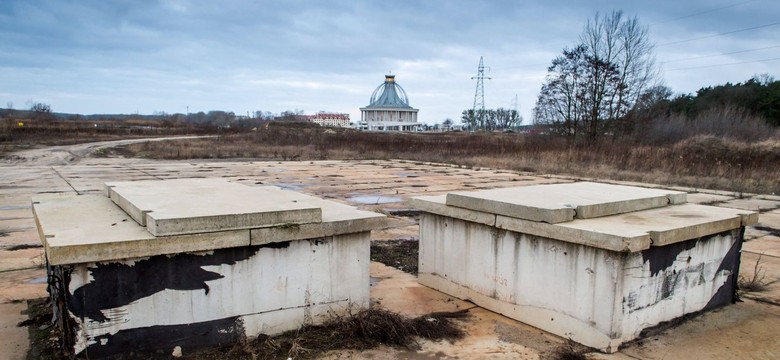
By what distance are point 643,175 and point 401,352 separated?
591 inches

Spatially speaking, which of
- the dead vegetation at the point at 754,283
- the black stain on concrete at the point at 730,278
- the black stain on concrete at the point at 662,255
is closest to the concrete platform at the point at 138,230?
the black stain on concrete at the point at 662,255

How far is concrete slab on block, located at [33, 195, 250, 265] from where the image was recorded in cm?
299

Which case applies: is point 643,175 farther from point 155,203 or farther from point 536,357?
point 155,203

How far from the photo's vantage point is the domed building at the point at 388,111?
320ft

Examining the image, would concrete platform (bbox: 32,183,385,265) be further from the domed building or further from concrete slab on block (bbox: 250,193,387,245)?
the domed building

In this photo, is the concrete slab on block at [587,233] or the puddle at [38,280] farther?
the puddle at [38,280]

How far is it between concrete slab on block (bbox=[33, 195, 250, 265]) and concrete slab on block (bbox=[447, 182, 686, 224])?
1.88 metres

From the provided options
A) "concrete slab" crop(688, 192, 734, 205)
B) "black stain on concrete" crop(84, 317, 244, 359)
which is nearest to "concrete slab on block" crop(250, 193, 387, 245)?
"black stain on concrete" crop(84, 317, 244, 359)

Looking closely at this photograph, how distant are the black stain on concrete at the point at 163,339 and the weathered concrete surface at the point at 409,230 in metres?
0.66

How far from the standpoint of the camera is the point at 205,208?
147 inches

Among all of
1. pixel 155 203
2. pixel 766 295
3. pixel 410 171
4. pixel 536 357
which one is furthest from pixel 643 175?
pixel 155 203

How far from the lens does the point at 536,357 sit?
3.50 metres

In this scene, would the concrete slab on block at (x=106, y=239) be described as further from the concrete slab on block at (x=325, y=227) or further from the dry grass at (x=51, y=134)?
the dry grass at (x=51, y=134)

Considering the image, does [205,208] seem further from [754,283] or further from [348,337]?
[754,283]
